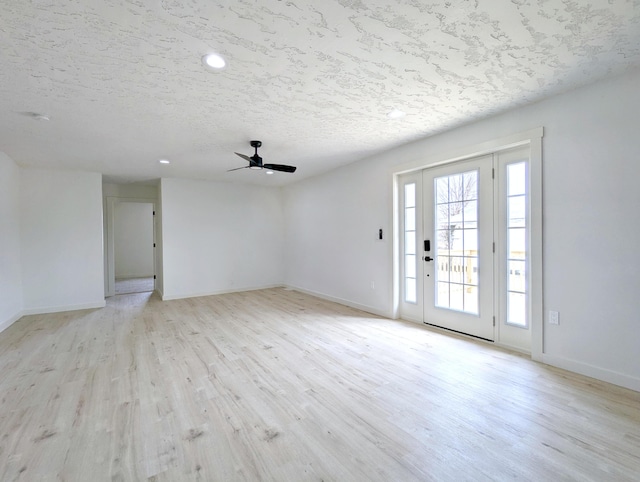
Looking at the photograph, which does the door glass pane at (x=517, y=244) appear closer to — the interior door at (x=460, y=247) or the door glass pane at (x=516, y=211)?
the door glass pane at (x=516, y=211)

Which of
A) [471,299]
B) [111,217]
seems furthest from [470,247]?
[111,217]

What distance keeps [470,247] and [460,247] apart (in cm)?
13

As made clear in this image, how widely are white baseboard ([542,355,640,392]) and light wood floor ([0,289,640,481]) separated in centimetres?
7

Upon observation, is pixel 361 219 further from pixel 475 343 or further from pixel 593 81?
pixel 593 81

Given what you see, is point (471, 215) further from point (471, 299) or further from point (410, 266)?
point (410, 266)

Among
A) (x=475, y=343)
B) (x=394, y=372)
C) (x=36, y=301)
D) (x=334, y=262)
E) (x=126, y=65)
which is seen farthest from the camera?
(x=334, y=262)

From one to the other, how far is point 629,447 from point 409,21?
291 centimetres

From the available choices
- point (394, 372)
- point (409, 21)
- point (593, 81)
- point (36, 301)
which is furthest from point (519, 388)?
point (36, 301)

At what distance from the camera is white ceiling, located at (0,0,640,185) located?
66.7 inches

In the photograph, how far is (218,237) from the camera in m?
6.87

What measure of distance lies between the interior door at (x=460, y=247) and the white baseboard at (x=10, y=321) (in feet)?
20.2

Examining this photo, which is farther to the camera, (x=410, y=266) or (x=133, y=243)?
(x=133, y=243)

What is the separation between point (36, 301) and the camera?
5.21 meters

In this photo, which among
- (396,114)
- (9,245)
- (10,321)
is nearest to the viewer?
(396,114)
